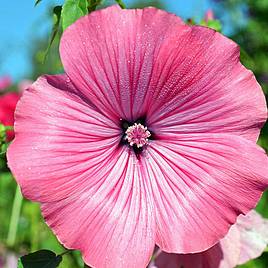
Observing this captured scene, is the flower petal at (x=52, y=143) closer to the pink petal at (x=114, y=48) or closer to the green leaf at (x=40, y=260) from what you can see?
the pink petal at (x=114, y=48)

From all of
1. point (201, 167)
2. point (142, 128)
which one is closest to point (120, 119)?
point (142, 128)

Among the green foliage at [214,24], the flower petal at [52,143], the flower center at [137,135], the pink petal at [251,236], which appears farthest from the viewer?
the green foliage at [214,24]

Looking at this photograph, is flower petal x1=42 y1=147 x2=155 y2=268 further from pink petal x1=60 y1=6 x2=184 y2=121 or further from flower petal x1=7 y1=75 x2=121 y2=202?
pink petal x1=60 y1=6 x2=184 y2=121

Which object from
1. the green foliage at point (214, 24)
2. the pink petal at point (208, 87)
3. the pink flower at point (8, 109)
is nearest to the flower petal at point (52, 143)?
the pink petal at point (208, 87)

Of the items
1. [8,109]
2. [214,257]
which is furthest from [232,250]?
[8,109]

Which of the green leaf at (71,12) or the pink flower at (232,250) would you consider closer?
the green leaf at (71,12)

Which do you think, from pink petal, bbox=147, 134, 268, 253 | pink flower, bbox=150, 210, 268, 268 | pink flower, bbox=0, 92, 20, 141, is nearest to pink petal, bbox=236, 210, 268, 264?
pink flower, bbox=150, 210, 268, 268
